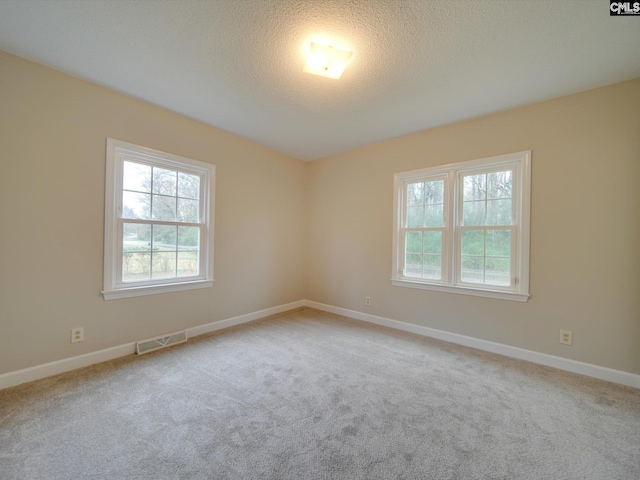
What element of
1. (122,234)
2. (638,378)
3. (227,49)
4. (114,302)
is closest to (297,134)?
(227,49)

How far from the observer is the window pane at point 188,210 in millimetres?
3109

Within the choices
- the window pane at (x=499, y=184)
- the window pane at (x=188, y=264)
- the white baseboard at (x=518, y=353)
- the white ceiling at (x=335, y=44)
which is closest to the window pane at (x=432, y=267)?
the white baseboard at (x=518, y=353)

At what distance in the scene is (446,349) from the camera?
291 cm

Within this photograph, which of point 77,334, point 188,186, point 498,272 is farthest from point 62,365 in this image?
point 498,272

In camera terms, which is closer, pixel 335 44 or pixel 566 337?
pixel 335 44

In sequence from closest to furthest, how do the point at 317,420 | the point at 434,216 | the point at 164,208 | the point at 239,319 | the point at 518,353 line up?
the point at 317,420
the point at 518,353
the point at 164,208
the point at 434,216
the point at 239,319

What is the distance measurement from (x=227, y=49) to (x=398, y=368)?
302 cm

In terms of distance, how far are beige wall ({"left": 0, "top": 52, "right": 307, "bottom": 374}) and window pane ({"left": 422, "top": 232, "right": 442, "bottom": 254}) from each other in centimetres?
271

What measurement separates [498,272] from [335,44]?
107 inches

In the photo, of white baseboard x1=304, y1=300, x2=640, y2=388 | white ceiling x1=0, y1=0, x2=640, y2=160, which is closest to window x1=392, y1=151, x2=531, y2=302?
white baseboard x1=304, y1=300, x2=640, y2=388

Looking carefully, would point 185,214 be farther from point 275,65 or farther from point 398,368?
point 398,368

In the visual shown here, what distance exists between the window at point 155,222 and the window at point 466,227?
252cm

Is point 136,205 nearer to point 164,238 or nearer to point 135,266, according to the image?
point 164,238

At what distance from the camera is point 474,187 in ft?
10.0
